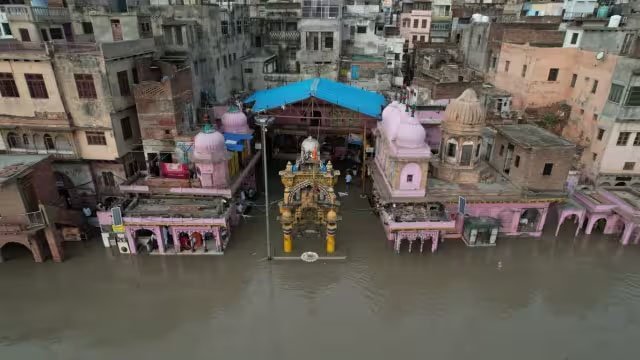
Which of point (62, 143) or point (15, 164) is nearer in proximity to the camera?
point (15, 164)

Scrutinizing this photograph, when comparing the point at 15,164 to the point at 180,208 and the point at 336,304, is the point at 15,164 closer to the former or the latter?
the point at 180,208

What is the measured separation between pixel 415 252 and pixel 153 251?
1530cm

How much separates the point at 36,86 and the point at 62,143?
11.9 feet

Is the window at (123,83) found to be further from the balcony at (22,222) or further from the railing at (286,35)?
the railing at (286,35)

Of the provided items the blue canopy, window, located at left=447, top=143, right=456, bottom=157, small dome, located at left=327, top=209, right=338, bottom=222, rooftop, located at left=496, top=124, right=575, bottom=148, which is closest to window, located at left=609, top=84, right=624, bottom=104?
rooftop, located at left=496, top=124, right=575, bottom=148

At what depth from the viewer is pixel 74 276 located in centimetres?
2064

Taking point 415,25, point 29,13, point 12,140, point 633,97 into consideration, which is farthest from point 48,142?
point 415,25

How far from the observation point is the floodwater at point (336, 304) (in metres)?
16.6

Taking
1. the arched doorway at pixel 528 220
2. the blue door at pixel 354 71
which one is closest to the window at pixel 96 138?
the blue door at pixel 354 71

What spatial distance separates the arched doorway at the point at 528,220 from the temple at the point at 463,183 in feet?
0.19

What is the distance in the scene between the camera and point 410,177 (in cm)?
2289

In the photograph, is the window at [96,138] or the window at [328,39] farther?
the window at [328,39]

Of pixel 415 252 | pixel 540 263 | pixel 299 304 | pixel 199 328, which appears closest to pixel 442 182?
pixel 415 252

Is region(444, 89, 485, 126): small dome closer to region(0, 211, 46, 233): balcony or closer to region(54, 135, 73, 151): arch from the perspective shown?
region(0, 211, 46, 233): balcony
